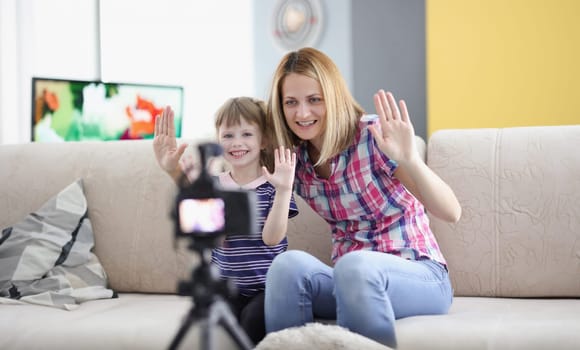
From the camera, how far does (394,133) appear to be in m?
1.43

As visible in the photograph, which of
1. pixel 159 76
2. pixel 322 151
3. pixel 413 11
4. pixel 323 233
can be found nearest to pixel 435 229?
pixel 323 233

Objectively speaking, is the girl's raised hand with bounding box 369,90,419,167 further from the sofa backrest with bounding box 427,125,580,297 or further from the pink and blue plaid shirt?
the sofa backrest with bounding box 427,125,580,297

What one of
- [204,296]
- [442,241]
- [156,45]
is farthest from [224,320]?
[156,45]

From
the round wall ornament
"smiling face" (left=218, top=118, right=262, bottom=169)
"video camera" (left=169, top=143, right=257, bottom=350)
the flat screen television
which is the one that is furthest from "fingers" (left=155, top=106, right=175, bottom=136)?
the round wall ornament

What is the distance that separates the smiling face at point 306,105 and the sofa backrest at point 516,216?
0.43 meters

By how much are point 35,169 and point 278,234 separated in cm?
97

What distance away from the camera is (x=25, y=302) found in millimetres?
1760

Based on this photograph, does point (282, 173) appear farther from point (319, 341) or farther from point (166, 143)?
point (319, 341)

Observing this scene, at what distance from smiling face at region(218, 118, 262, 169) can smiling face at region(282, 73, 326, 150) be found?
15 cm

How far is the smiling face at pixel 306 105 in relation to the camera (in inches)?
63.6

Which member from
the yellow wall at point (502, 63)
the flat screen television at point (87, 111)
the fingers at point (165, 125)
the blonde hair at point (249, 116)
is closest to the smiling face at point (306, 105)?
the blonde hair at point (249, 116)

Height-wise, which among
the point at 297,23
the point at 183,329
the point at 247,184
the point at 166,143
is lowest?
the point at 183,329

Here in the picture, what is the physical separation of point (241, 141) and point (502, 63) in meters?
2.00

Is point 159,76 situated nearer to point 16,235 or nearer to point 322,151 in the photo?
point 16,235
